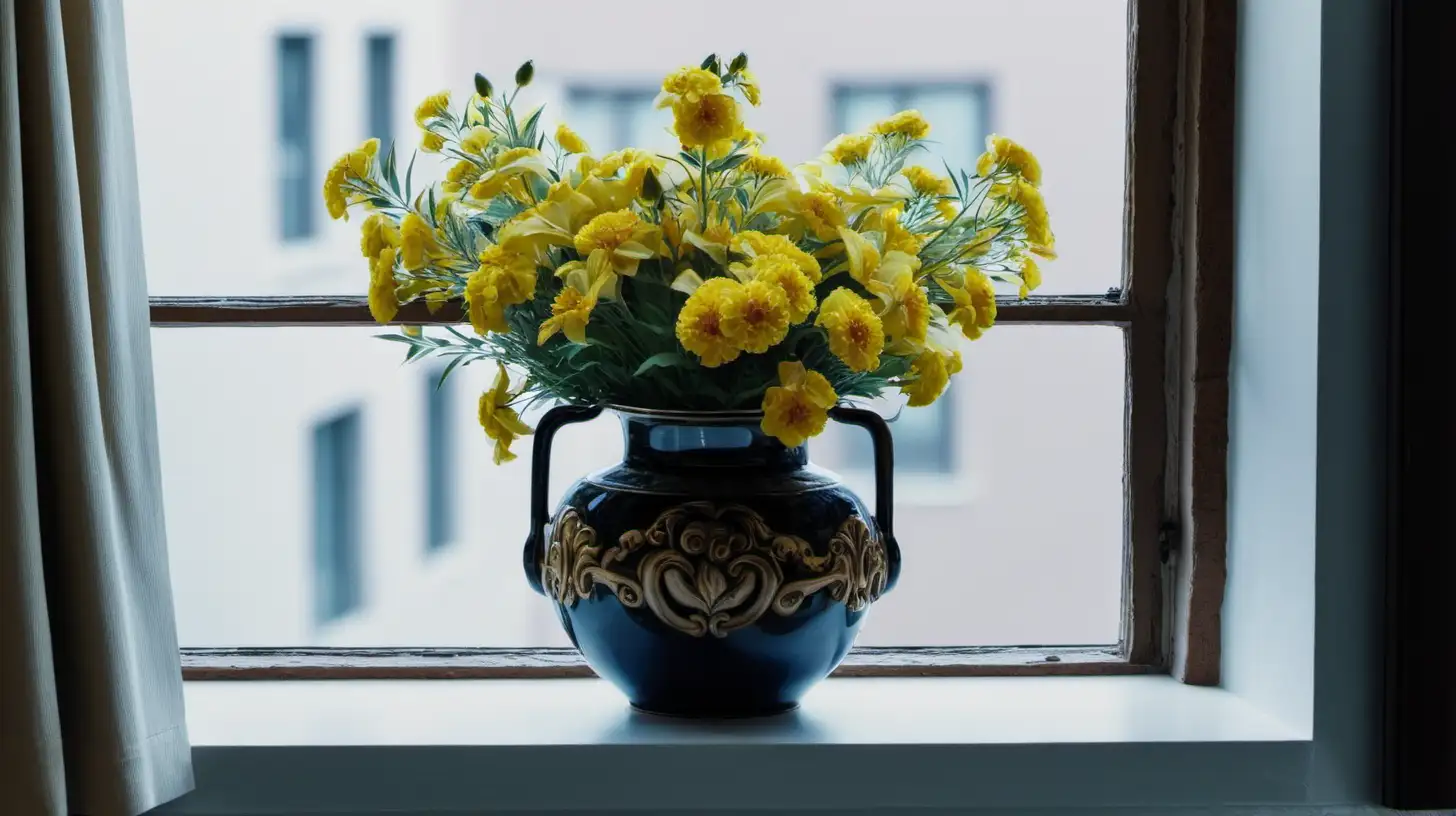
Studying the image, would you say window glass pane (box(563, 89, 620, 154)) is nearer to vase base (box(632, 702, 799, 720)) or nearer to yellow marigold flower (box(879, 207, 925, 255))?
yellow marigold flower (box(879, 207, 925, 255))

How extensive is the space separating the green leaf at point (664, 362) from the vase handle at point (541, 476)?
0.31 ft

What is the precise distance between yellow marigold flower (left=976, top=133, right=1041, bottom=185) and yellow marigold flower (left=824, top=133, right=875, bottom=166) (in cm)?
9

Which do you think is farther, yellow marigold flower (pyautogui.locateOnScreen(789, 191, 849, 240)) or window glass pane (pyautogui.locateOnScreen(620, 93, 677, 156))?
window glass pane (pyautogui.locateOnScreen(620, 93, 677, 156))

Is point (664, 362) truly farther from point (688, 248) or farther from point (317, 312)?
point (317, 312)

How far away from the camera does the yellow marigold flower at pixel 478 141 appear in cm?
108

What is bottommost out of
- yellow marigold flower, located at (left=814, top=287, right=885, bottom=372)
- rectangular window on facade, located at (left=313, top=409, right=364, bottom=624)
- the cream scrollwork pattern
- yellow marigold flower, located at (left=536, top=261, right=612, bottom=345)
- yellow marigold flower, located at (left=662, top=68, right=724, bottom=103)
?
rectangular window on facade, located at (left=313, top=409, right=364, bottom=624)

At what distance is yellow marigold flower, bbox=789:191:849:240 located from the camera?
1.03 meters

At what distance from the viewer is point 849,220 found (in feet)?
3.53

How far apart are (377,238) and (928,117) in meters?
0.59

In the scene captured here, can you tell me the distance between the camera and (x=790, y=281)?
0.95 m

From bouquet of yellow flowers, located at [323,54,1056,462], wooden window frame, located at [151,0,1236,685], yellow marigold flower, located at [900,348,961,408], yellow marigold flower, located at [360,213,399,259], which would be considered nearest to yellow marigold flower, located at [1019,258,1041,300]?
bouquet of yellow flowers, located at [323,54,1056,462]

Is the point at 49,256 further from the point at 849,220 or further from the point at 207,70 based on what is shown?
the point at 207,70

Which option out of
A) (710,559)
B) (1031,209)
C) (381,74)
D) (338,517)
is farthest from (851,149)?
(338,517)

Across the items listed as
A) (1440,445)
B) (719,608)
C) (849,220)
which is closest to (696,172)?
(849,220)
